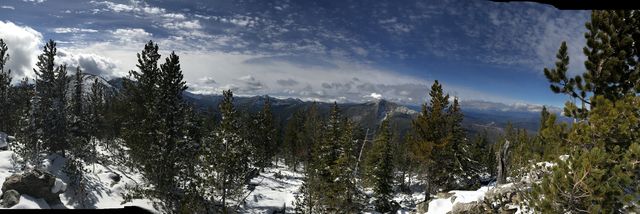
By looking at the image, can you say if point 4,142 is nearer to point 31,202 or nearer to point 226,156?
point 31,202

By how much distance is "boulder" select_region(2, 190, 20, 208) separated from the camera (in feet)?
81.6

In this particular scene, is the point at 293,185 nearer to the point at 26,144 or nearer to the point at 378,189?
the point at 378,189

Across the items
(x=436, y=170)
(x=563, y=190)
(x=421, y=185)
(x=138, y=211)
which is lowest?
(x=421, y=185)

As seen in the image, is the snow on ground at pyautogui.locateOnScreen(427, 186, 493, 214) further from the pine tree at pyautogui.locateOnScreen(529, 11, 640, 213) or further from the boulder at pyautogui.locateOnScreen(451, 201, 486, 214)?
the pine tree at pyautogui.locateOnScreen(529, 11, 640, 213)

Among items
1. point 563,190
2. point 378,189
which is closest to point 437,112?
point 378,189

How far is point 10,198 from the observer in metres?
25.5

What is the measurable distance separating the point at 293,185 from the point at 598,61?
157 ft

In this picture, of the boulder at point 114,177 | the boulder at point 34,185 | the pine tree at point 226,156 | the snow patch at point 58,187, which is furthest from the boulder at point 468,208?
the boulder at point 114,177

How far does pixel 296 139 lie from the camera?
70750 mm

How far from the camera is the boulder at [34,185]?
26.8 m

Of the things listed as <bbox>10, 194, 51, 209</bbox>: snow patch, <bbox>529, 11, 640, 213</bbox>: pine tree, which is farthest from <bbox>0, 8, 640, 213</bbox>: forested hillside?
<bbox>10, 194, 51, 209</bbox>: snow patch

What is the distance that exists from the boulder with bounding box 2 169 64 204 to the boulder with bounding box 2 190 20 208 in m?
0.94

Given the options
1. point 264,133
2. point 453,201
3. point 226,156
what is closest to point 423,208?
point 453,201

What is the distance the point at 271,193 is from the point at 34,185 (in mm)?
25979
